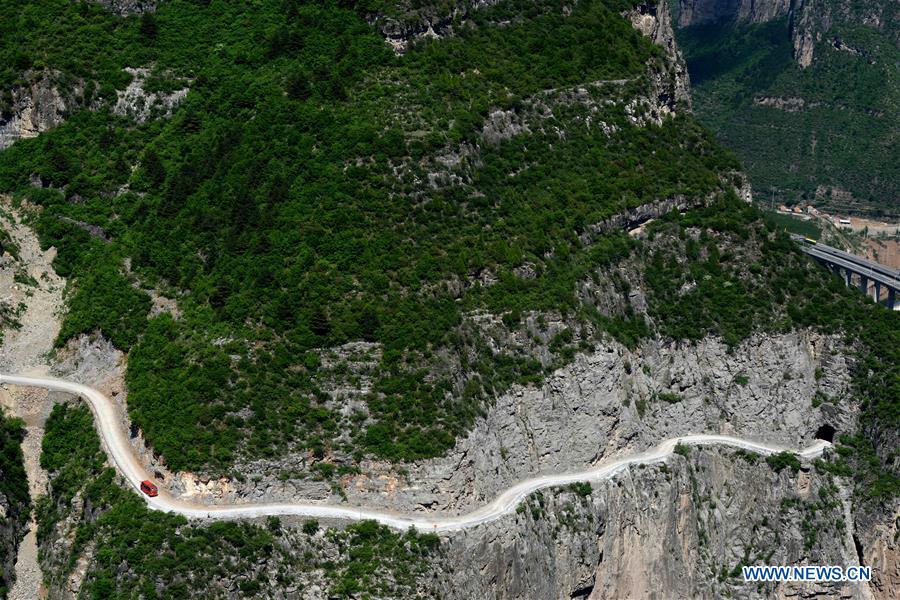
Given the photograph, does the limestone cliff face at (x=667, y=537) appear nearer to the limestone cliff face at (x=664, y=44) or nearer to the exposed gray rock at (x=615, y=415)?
the exposed gray rock at (x=615, y=415)

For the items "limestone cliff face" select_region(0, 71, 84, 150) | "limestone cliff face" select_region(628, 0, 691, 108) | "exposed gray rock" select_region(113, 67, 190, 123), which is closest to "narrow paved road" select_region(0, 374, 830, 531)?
"limestone cliff face" select_region(0, 71, 84, 150)

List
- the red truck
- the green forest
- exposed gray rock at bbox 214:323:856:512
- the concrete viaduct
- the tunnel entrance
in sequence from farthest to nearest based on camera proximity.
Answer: the concrete viaduct → the tunnel entrance → exposed gray rock at bbox 214:323:856:512 → the red truck → the green forest

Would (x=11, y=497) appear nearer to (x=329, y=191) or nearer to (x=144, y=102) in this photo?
(x=329, y=191)

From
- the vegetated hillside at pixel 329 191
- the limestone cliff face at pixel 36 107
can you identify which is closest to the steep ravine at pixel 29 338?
the vegetated hillside at pixel 329 191

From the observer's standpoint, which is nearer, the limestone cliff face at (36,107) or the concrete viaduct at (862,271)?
the limestone cliff face at (36,107)

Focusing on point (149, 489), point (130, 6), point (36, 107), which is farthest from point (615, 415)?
point (130, 6)

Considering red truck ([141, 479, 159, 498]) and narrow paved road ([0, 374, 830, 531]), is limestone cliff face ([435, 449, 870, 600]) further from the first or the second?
red truck ([141, 479, 159, 498])
